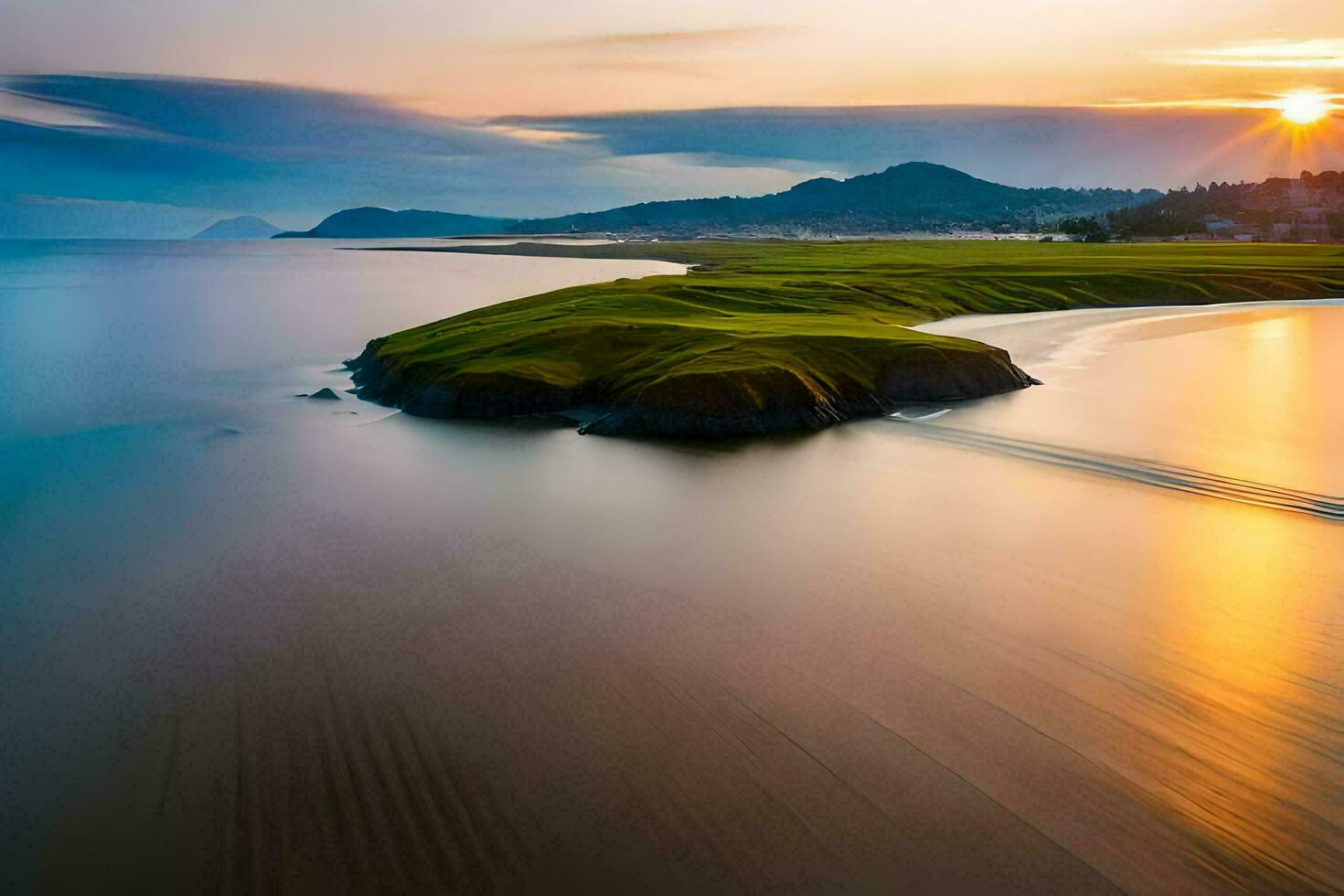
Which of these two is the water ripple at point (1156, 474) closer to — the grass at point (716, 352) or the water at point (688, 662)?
the water at point (688, 662)

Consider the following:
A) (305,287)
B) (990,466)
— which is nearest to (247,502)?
(990,466)

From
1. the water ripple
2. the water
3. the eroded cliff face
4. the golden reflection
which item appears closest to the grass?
the eroded cliff face

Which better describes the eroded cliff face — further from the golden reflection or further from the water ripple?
the golden reflection

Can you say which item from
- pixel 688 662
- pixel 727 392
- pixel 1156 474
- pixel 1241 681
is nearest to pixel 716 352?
pixel 727 392

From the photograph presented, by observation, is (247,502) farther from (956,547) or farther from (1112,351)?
(1112,351)

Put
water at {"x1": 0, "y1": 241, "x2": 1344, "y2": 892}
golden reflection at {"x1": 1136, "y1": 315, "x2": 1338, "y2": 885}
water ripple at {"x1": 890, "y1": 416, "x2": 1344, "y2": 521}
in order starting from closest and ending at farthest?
water at {"x1": 0, "y1": 241, "x2": 1344, "y2": 892}, golden reflection at {"x1": 1136, "y1": 315, "x2": 1338, "y2": 885}, water ripple at {"x1": 890, "y1": 416, "x2": 1344, "y2": 521}

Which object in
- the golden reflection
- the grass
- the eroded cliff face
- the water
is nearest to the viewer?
the water
